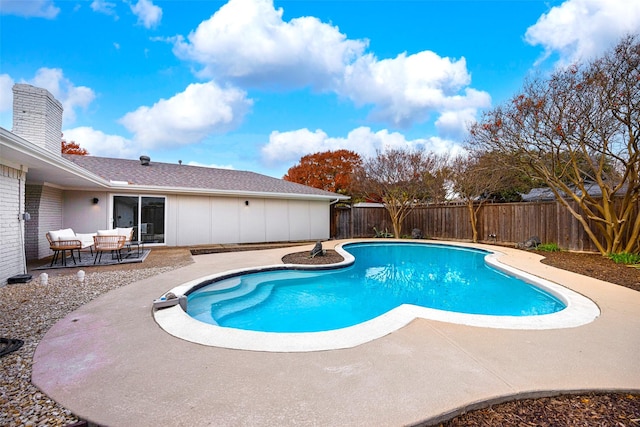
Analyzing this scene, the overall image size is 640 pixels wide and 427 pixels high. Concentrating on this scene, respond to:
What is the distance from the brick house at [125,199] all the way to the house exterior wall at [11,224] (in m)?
0.02

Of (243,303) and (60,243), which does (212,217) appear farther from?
(243,303)

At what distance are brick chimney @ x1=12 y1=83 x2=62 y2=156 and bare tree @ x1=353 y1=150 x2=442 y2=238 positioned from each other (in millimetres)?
12201

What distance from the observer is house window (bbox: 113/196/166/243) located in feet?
35.1

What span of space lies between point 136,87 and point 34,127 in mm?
4351

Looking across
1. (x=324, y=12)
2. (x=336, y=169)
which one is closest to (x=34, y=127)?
(x=324, y=12)

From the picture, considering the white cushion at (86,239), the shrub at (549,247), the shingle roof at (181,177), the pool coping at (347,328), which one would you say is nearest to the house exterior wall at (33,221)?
the white cushion at (86,239)

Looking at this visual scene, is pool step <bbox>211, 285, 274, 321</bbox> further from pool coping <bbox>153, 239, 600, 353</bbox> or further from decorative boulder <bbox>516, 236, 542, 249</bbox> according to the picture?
decorative boulder <bbox>516, 236, 542, 249</bbox>

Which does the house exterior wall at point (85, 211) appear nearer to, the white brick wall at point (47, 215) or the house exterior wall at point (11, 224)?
the white brick wall at point (47, 215)

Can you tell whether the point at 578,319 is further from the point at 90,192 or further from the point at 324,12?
the point at 90,192

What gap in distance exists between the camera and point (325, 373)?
7.86 feet

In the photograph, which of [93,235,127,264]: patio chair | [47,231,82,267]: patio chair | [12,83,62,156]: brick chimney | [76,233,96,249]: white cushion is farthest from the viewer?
[76,233,96,249]: white cushion

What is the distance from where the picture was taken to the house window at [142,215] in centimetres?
1069

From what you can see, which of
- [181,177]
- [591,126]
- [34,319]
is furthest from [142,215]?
[591,126]

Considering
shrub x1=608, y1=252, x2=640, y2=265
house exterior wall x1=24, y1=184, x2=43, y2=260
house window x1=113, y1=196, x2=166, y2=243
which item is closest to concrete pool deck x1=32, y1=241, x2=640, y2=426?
shrub x1=608, y1=252, x2=640, y2=265
